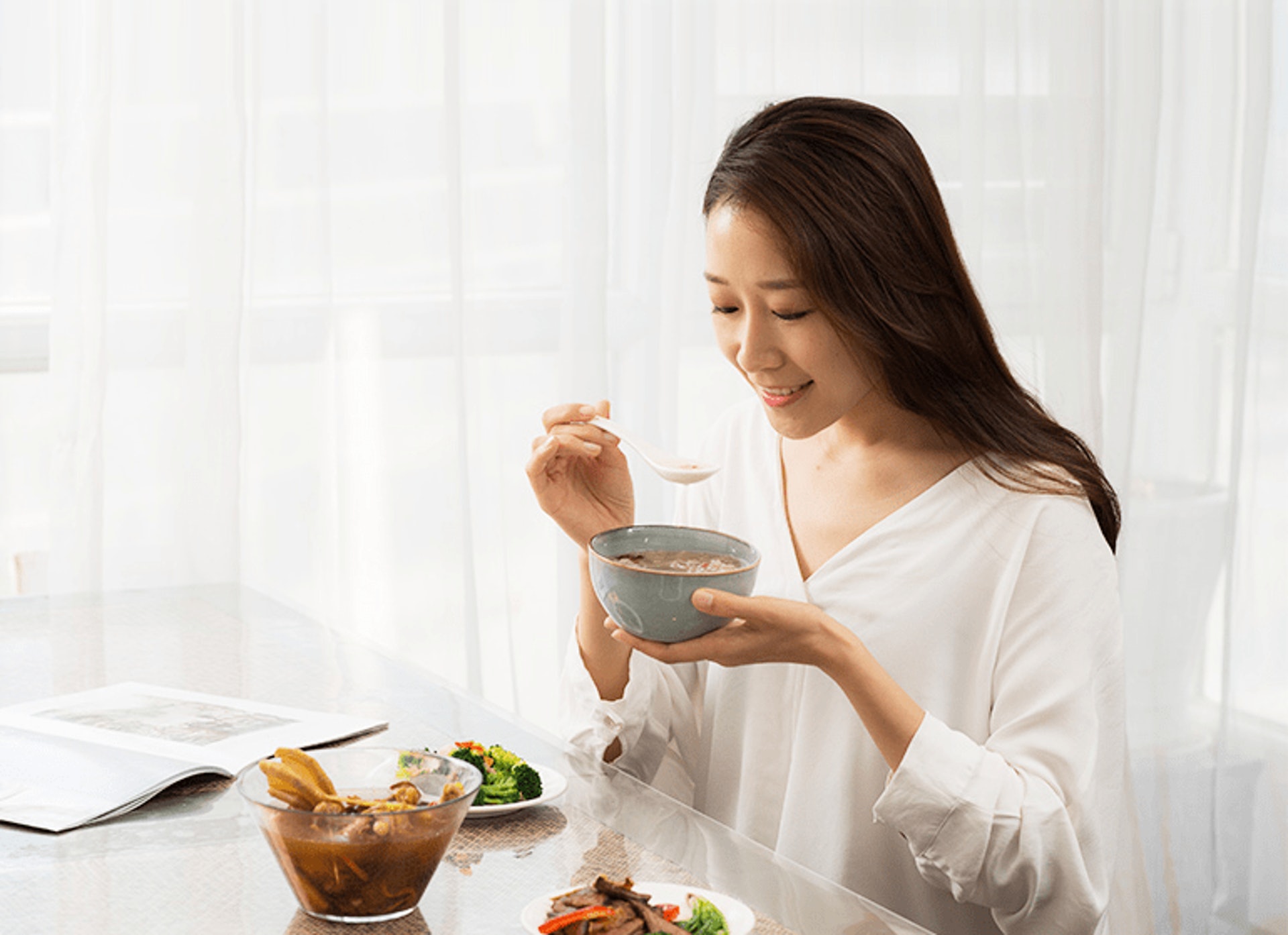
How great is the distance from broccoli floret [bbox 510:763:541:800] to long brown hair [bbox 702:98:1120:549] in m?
0.50

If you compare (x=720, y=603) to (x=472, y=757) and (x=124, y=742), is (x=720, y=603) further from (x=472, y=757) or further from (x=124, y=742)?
(x=124, y=742)

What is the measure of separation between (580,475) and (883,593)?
33cm

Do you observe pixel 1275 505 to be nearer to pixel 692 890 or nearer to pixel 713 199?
pixel 713 199

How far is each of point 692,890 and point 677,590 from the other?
0.24 m

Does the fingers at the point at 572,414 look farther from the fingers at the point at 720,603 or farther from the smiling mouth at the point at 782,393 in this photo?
the fingers at the point at 720,603

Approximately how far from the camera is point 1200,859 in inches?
105

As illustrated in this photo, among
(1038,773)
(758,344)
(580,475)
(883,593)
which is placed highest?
(758,344)

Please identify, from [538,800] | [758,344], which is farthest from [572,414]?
[538,800]

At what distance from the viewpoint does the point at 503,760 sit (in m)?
1.09

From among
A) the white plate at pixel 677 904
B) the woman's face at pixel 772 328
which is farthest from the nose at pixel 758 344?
the white plate at pixel 677 904

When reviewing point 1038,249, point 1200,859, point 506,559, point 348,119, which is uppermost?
point 348,119

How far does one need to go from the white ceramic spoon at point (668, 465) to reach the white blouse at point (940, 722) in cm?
20

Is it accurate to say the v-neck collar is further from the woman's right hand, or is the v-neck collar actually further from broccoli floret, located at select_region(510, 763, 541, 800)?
broccoli floret, located at select_region(510, 763, 541, 800)

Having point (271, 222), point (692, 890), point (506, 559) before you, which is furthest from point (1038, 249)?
point (692, 890)
